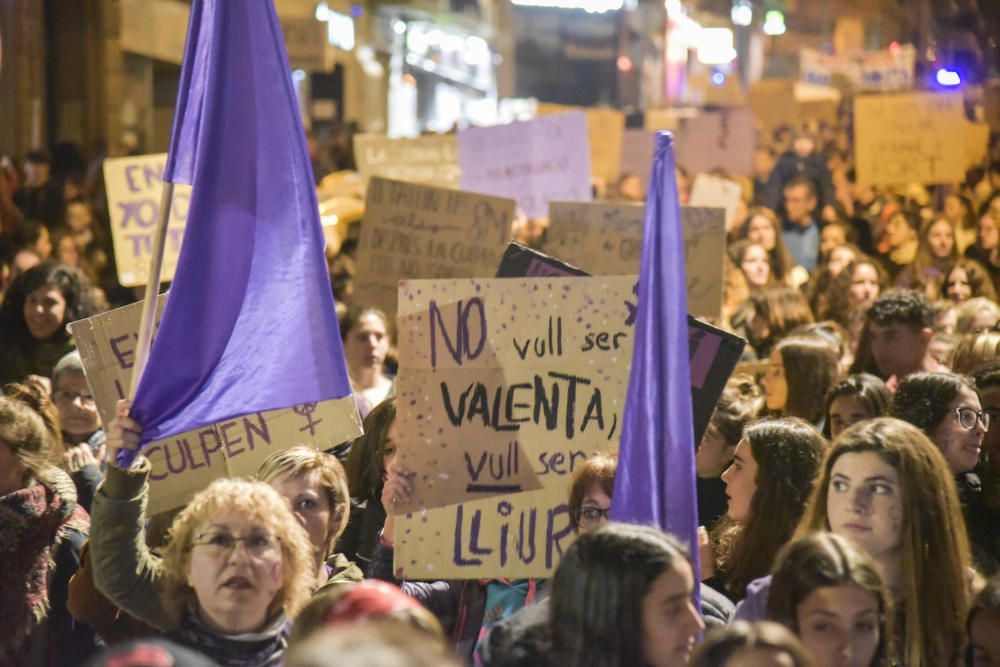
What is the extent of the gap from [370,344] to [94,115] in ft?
52.6

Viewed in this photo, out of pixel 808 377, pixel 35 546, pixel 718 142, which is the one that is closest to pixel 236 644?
pixel 35 546

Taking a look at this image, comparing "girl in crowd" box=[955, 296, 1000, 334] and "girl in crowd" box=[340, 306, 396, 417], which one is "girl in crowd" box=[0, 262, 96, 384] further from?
"girl in crowd" box=[955, 296, 1000, 334]

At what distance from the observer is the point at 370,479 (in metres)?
6.11

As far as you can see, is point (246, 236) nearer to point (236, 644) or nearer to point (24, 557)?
point (24, 557)

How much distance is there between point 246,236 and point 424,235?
485 centimetres

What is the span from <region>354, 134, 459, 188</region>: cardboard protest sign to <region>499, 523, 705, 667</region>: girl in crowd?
9376 millimetres

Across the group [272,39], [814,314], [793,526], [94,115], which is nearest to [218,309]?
[272,39]

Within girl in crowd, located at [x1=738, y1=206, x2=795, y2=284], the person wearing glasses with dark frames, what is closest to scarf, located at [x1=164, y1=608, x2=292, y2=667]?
the person wearing glasses with dark frames

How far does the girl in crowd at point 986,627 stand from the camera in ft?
13.4

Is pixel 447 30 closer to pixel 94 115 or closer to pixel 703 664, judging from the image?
pixel 94 115

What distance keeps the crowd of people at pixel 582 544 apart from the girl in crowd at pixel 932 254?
A: 3451 millimetres

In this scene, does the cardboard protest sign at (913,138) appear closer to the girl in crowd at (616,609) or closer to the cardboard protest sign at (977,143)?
the cardboard protest sign at (977,143)

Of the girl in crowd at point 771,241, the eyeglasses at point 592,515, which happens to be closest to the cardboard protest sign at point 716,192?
the girl in crowd at point 771,241

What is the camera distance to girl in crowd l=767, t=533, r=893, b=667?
3.87 meters
